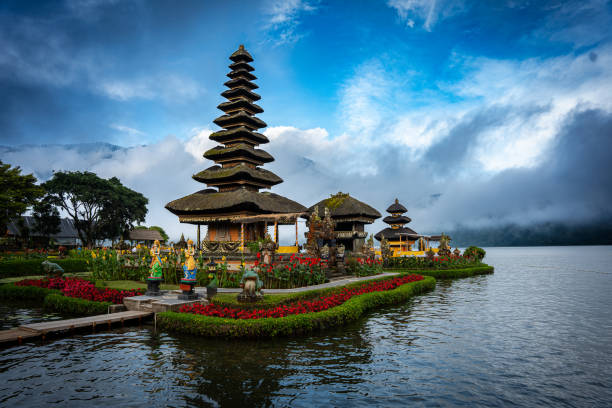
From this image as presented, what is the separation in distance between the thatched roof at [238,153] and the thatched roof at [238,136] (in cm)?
74

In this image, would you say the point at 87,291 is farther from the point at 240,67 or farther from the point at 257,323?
the point at 240,67

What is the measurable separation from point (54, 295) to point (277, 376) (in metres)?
13.1

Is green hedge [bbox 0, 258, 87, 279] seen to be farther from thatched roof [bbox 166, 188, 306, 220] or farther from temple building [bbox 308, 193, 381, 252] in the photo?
temple building [bbox 308, 193, 381, 252]

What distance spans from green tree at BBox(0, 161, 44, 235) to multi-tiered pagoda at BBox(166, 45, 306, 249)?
19374 millimetres

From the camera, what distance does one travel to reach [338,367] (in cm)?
796

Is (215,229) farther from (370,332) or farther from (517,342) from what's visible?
(517,342)

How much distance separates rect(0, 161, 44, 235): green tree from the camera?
37094 mm

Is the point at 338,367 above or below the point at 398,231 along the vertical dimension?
below

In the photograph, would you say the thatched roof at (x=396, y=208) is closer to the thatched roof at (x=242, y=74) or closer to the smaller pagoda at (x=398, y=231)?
the smaller pagoda at (x=398, y=231)

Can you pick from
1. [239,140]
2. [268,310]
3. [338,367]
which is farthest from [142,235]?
[338,367]

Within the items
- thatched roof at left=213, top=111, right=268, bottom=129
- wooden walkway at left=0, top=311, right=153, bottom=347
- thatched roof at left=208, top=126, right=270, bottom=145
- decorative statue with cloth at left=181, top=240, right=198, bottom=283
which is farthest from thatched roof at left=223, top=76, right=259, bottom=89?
wooden walkway at left=0, top=311, right=153, bottom=347

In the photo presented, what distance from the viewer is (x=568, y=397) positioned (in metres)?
6.56

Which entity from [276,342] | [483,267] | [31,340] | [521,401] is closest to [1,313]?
[31,340]

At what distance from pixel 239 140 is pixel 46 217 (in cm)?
3332
